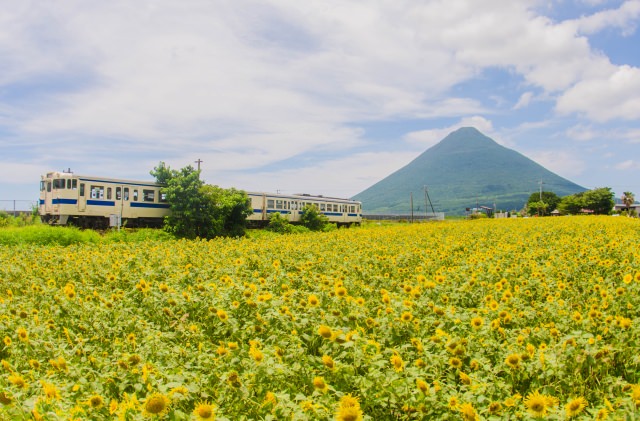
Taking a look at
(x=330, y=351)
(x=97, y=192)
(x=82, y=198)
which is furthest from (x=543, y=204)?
(x=330, y=351)

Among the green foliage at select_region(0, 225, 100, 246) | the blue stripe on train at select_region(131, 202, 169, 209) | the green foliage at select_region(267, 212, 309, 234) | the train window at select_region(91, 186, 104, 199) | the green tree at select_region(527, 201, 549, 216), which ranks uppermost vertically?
the green tree at select_region(527, 201, 549, 216)

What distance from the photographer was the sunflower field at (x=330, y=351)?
7.90 ft

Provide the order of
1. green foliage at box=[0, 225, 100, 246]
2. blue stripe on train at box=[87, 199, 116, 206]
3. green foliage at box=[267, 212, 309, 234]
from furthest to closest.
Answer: green foliage at box=[267, 212, 309, 234]
blue stripe on train at box=[87, 199, 116, 206]
green foliage at box=[0, 225, 100, 246]

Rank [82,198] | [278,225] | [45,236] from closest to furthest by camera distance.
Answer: [45,236], [82,198], [278,225]

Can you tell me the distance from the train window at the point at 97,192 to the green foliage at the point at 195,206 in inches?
148

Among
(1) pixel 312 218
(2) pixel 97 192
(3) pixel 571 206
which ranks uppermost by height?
(3) pixel 571 206

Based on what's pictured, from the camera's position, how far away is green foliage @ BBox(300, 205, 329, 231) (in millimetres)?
36281

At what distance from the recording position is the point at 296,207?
36531 millimetres

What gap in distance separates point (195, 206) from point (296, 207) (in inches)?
442

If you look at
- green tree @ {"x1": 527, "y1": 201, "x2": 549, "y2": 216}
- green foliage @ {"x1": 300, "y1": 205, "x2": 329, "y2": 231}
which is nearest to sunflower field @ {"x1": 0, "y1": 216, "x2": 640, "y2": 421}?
green foliage @ {"x1": 300, "y1": 205, "x2": 329, "y2": 231}

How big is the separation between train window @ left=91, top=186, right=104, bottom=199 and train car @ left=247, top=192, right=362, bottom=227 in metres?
10.1

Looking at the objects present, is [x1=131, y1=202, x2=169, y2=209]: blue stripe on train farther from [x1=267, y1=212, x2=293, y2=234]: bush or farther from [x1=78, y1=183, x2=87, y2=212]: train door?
[x1=267, y1=212, x2=293, y2=234]: bush

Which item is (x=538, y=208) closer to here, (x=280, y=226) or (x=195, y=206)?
(x=280, y=226)

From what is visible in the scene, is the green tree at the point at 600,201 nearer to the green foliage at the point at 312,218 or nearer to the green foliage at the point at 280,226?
the green foliage at the point at 312,218
